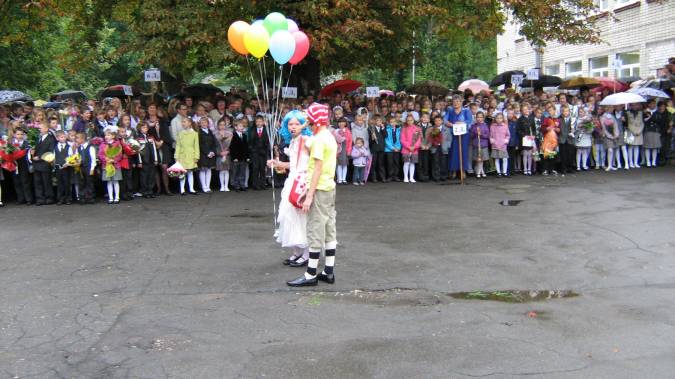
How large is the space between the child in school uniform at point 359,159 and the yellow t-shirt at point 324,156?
29.1 ft

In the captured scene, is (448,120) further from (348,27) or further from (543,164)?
(348,27)

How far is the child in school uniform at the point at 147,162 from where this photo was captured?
14.6 m

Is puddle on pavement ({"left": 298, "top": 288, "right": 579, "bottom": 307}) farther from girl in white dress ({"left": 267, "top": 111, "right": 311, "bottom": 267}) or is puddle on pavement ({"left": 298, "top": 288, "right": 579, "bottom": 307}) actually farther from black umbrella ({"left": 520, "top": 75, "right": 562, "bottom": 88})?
black umbrella ({"left": 520, "top": 75, "right": 562, "bottom": 88})

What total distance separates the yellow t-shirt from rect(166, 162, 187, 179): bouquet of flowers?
774cm

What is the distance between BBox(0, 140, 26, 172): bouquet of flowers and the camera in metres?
14.1

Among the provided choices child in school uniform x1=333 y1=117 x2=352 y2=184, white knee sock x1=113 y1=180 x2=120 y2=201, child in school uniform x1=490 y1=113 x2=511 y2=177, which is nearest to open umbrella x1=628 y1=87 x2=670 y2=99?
child in school uniform x1=490 y1=113 x2=511 y2=177

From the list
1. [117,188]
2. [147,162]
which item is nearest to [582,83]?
[147,162]

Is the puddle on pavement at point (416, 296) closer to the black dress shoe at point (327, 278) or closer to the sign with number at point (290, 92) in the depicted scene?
the black dress shoe at point (327, 278)

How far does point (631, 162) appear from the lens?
18672mm

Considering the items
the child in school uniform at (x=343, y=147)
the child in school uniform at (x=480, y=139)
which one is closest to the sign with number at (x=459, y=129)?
the child in school uniform at (x=480, y=139)

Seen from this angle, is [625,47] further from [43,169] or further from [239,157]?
[43,169]

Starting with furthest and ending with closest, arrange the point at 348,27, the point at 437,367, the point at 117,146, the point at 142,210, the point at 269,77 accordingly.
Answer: the point at 269,77 → the point at 348,27 → the point at 117,146 → the point at 142,210 → the point at 437,367

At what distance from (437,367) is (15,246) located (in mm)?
7068

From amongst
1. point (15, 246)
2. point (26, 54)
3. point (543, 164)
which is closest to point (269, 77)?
→ point (543, 164)
